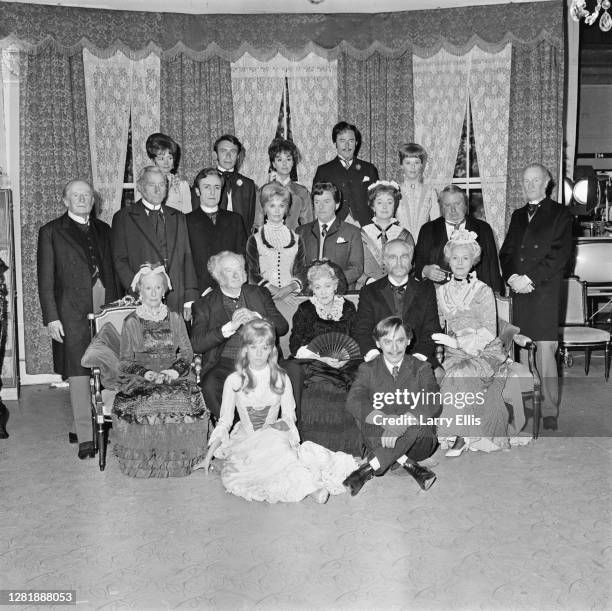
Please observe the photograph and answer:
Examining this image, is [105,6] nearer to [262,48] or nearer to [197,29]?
[197,29]

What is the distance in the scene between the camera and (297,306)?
6090mm

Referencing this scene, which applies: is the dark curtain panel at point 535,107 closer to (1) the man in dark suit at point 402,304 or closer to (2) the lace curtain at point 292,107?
(2) the lace curtain at point 292,107

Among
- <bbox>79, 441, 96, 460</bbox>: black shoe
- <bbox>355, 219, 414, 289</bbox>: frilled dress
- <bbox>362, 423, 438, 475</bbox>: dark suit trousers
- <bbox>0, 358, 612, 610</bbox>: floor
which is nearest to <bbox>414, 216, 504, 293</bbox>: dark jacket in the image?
<bbox>355, 219, 414, 289</bbox>: frilled dress

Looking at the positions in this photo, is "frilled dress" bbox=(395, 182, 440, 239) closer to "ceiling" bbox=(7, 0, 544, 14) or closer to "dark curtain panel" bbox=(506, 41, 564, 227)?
"dark curtain panel" bbox=(506, 41, 564, 227)

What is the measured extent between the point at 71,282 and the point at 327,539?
2635 mm

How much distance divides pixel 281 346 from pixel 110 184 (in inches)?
107

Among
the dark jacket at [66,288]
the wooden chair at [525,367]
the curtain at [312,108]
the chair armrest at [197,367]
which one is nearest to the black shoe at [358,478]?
the chair armrest at [197,367]

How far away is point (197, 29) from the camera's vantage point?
780cm

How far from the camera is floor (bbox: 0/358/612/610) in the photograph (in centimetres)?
375

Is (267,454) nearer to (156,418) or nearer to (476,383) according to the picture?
(156,418)

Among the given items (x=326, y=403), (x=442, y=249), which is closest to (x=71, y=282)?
(x=326, y=403)

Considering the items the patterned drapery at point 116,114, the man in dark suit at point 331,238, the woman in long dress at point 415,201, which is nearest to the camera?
the man in dark suit at point 331,238

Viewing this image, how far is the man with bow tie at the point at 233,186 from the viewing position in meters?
6.81

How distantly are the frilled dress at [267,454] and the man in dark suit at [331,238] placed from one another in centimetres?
134
